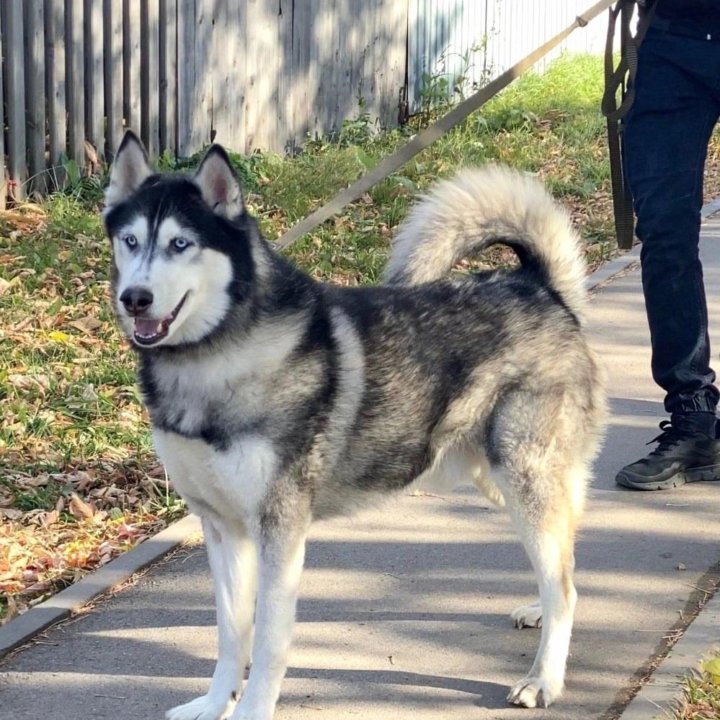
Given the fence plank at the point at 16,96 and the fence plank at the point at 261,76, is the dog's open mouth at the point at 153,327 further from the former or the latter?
the fence plank at the point at 261,76

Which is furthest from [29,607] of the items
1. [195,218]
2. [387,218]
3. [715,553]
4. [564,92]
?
[564,92]

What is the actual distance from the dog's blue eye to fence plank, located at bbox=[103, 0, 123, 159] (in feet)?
19.5

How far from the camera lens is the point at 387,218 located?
29.9ft

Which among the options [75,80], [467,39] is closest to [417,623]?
[75,80]

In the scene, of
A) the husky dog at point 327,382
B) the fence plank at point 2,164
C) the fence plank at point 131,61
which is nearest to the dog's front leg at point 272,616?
the husky dog at point 327,382

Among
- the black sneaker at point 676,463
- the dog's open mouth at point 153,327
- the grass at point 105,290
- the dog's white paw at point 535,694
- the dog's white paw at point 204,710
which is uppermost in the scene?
the dog's open mouth at point 153,327

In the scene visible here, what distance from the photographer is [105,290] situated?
23.7 ft

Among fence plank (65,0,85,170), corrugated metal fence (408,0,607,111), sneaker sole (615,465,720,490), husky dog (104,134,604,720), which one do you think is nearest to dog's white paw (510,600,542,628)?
husky dog (104,134,604,720)

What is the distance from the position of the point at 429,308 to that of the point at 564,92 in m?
10.5

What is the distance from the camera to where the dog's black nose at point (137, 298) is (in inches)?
128

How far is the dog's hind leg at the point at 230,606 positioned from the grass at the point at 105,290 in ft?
3.11

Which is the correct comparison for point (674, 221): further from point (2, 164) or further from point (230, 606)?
point (2, 164)

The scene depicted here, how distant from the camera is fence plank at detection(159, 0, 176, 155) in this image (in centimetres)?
954

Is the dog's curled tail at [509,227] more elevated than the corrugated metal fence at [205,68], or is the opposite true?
the dog's curled tail at [509,227]
